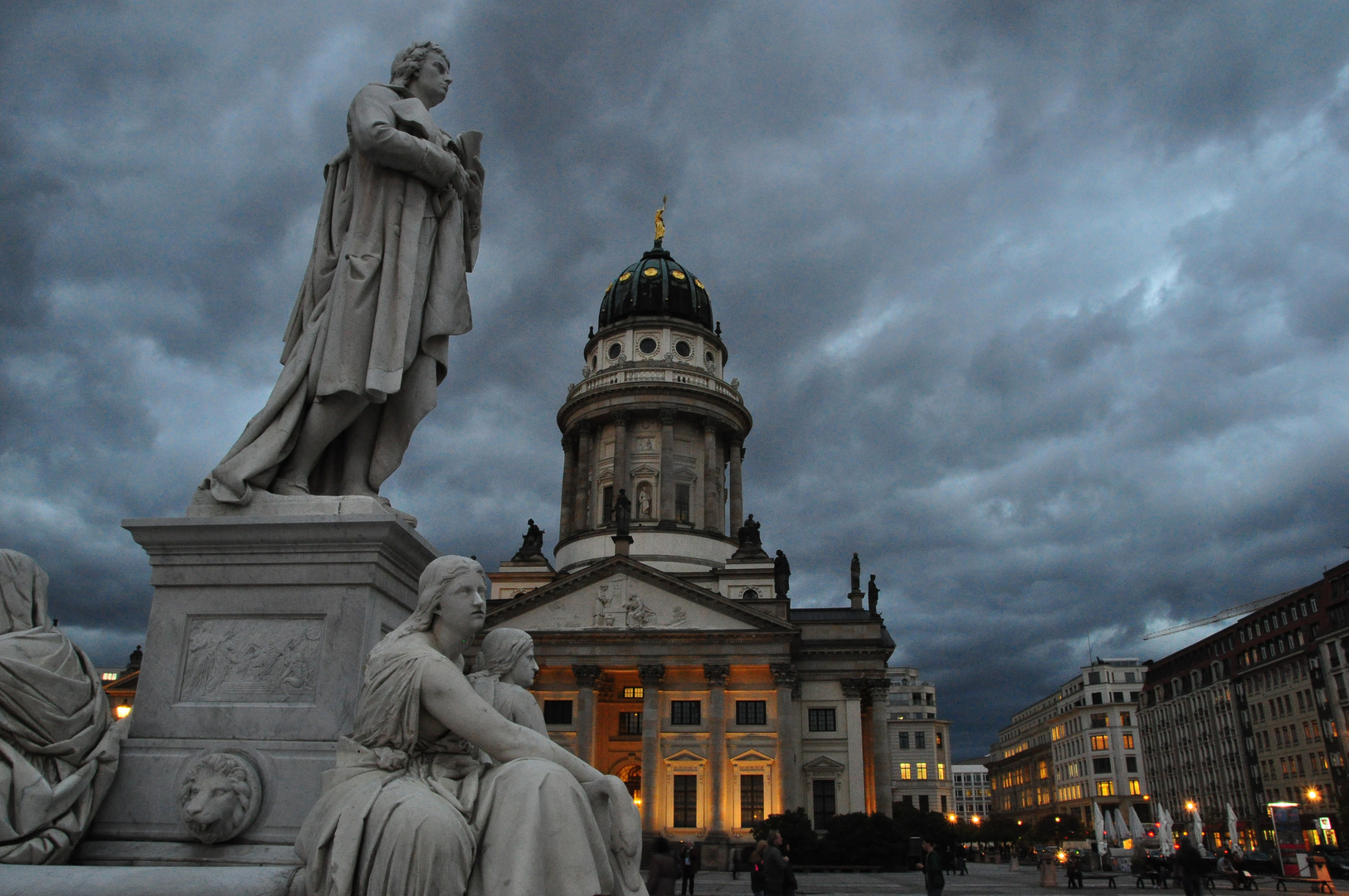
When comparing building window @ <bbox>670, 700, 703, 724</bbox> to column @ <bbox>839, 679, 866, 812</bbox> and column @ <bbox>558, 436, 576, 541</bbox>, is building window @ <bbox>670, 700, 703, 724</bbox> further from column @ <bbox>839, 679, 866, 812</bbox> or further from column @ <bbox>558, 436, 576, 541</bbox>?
column @ <bbox>558, 436, 576, 541</bbox>

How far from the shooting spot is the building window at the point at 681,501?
64094mm

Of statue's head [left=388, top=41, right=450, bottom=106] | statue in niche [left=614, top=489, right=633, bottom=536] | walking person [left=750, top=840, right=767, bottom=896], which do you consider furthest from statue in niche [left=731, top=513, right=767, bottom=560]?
statue's head [left=388, top=41, right=450, bottom=106]

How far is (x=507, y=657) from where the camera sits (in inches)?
147

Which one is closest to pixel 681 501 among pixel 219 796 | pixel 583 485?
pixel 583 485

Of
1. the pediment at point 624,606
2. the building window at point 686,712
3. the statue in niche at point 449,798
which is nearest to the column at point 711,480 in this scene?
the pediment at point 624,606

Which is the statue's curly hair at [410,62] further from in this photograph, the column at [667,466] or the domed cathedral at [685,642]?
the column at [667,466]

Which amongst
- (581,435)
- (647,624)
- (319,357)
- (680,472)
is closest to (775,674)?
(647,624)

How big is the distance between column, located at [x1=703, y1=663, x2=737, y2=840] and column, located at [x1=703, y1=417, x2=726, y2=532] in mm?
13435

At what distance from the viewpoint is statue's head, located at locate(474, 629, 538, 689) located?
3729 millimetres

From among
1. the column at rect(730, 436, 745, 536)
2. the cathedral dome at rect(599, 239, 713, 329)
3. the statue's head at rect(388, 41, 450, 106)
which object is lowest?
the statue's head at rect(388, 41, 450, 106)

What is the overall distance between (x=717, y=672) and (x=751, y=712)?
10.2ft

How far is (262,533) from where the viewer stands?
3.87 meters

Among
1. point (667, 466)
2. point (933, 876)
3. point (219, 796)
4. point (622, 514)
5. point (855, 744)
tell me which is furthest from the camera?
point (667, 466)

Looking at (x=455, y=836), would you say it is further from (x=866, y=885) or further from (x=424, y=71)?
(x=866, y=885)
